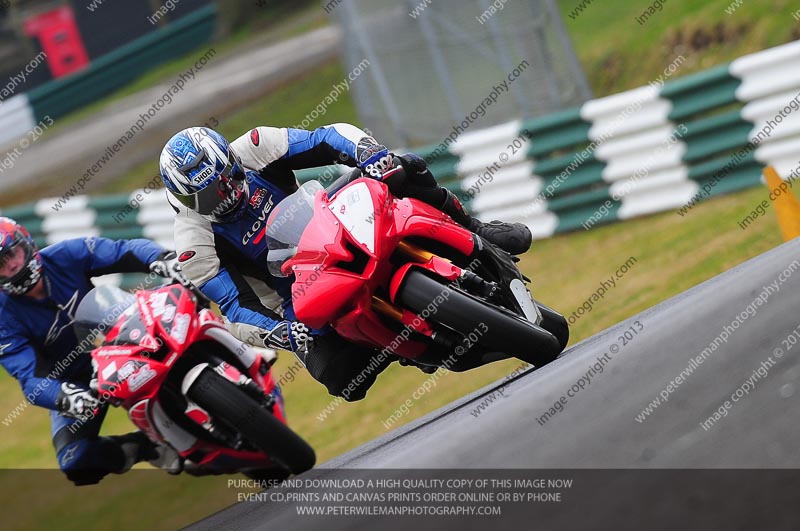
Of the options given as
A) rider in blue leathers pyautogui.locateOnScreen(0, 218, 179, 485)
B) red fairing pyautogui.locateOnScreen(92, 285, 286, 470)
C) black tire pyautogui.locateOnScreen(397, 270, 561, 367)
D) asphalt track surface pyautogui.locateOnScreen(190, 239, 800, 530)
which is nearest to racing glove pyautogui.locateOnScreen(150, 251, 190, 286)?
rider in blue leathers pyautogui.locateOnScreen(0, 218, 179, 485)

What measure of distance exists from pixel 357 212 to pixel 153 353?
1.91 metres

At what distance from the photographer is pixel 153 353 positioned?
6.28m

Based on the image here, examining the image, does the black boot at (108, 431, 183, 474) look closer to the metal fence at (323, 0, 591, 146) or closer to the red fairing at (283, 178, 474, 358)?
the red fairing at (283, 178, 474, 358)

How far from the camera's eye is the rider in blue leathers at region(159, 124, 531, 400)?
18.6ft

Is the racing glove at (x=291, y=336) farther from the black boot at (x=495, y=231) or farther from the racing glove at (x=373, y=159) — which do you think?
the black boot at (x=495, y=231)

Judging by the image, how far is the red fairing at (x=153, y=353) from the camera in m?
6.28

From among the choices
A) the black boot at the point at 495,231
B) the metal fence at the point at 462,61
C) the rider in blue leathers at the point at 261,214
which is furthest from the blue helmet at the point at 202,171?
the metal fence at the point at 462,61

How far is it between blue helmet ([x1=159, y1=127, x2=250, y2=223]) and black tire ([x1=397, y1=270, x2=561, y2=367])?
1435 millimetres

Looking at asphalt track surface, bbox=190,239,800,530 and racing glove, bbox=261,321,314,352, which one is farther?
racing glove, bbox=261,321,314,352

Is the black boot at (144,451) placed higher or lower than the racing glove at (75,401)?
lower

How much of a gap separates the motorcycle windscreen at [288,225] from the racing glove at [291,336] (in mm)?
309

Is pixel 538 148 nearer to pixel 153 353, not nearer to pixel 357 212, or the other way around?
pixel 153 353

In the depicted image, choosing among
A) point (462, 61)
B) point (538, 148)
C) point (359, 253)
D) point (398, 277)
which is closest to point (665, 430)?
point (398, 277)

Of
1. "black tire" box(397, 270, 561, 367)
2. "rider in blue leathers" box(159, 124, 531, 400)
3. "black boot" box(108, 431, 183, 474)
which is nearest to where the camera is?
"black tire" box(397, 270, 561, 367)
